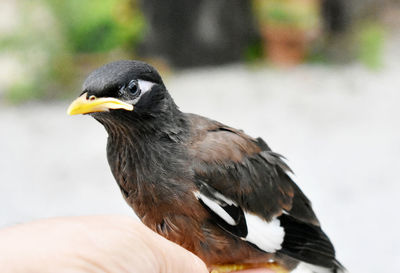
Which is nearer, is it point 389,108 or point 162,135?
point 162,135

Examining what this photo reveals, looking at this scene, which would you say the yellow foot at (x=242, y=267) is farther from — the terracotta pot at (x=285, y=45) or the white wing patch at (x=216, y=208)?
the terracotta pot at (x=285, y=45)

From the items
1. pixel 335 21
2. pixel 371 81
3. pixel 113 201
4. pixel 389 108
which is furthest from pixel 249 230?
pixel 335 21

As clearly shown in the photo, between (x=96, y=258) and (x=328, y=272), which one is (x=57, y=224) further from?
(x=328, y=272)

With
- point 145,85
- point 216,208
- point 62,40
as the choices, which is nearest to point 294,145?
point 62,40

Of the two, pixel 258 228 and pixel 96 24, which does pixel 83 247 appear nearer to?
pixel 258 228

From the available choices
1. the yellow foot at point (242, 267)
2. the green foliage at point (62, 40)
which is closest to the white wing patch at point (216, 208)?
the yellow foot at point (242, 267)

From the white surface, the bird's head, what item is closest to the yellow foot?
the bird's head
